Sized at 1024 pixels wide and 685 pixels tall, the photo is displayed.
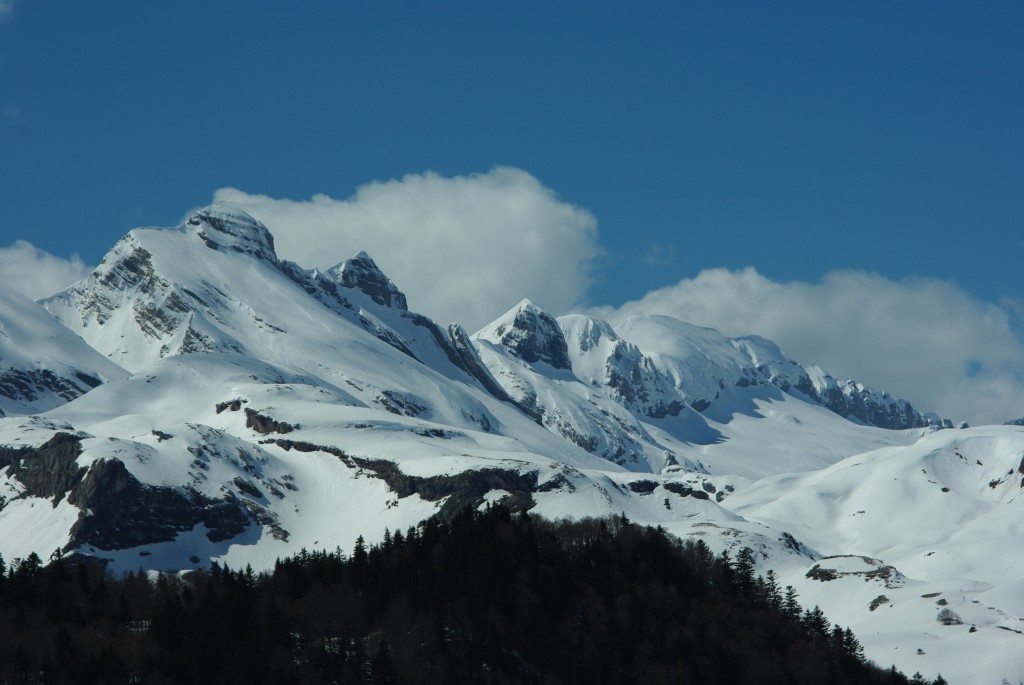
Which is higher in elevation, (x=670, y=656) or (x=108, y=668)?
(x=670, y=656)

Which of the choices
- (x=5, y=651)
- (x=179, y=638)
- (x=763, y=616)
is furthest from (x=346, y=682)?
(x=763, y=616)

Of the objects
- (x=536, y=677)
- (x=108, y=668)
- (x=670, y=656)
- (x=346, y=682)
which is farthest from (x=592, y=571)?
(x=108, y=668)

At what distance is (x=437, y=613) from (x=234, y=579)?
24298 mm

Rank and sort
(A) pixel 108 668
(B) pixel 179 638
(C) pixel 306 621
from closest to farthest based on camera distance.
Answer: (A) pixel 108 668 → (B) pixel 179 638 → (C) pixel 306 621

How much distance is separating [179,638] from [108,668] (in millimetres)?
12623

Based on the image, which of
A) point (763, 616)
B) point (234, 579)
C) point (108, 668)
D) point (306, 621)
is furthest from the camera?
point (763, 616)

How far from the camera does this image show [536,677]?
152625 mm

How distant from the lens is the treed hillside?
144 meters

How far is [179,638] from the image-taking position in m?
148

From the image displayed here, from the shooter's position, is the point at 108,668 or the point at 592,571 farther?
the point at 592,571

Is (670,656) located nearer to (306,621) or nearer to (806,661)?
(806,661)

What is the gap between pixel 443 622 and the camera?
161m

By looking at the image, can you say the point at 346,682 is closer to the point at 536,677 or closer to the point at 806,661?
the point at 536,677

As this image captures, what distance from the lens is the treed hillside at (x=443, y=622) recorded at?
144 metres
